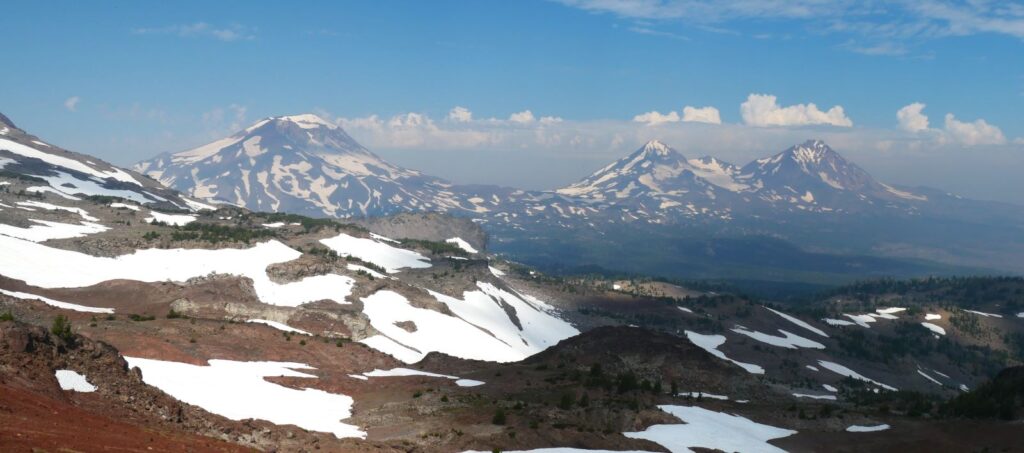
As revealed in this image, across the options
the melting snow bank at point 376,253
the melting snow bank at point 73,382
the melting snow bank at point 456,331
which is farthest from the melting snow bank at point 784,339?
the melting snow bank at point 73,382

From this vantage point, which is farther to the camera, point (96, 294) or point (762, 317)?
point (762, 317)

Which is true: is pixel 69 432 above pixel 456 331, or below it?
above

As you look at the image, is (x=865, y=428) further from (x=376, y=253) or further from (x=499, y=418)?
(x=376, y=253)

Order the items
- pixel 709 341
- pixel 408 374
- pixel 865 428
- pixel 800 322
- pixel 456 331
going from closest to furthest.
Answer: pixel 865 428, pixel 408 374, pixel 456 331, pixel 709 341, pixel 800 322

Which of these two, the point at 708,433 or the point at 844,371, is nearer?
the point at 708,433

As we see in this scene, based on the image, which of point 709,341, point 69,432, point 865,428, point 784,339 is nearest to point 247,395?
point 69,432

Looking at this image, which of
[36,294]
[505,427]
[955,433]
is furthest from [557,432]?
[36,294]

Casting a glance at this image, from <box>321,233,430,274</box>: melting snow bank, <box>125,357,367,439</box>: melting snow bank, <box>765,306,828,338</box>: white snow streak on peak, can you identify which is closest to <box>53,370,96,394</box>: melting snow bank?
<box>125,357,367,439</box>: melting snow bank

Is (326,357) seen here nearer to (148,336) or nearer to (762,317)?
(148,336)
